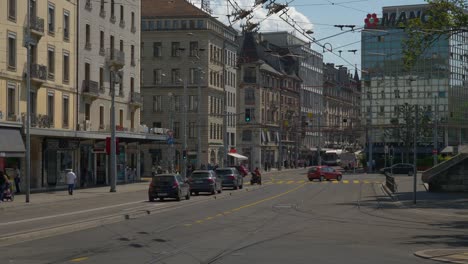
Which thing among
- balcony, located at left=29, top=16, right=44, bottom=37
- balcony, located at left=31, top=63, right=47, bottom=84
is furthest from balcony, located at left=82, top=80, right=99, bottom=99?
balcony, located at left=29, top=16, right=44, bottom=37

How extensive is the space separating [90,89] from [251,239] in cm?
4216

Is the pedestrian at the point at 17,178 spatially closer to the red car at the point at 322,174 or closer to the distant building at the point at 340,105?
the red car at the point at 322,174

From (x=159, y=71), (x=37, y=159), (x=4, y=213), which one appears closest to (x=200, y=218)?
(x=4, y=213)

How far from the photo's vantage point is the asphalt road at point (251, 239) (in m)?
16.2

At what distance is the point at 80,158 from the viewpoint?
60125mm

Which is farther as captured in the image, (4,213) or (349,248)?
(4,213)

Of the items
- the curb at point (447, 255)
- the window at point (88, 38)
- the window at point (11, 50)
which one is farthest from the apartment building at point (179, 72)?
the curb at point (447, 255)

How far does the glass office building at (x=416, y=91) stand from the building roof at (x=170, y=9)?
22387 mm

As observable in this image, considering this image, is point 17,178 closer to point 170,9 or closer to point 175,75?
point 175,75

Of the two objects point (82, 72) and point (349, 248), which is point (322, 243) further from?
point (82, 72)

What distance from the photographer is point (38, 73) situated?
165ft

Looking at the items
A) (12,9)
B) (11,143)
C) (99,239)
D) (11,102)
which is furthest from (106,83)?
(99,239)

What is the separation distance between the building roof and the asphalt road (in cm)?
6598

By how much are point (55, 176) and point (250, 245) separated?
127ft
